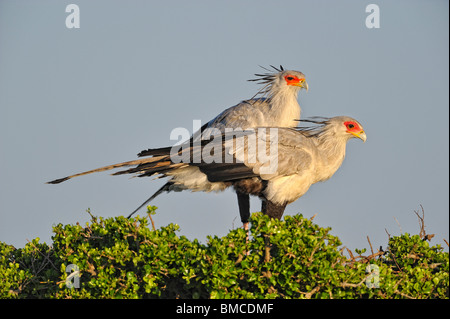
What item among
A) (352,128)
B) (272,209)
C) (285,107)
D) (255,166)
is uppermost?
(285,107)

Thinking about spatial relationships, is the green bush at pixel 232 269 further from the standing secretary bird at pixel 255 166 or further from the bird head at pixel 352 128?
the bird head at pixel 352 128

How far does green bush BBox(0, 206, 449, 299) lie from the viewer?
5273 mm

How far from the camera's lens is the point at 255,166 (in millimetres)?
7285

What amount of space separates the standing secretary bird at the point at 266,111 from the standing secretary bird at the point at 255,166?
0.60m

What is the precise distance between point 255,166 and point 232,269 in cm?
225

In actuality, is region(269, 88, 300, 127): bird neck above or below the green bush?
above

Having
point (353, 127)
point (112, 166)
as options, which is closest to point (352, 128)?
point (353, 127)

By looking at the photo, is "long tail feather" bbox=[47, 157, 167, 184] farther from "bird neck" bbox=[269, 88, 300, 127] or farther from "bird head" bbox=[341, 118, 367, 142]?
"bird head" bbox=[341, 118, 367, 142]
